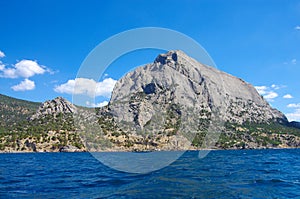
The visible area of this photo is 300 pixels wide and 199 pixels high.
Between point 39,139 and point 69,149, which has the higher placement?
point 39,139

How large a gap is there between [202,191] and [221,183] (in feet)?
16.8

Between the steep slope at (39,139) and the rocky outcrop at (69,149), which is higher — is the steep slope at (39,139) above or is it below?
above

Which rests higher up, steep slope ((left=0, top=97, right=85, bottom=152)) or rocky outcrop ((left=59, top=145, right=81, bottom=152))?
steep slope ((left=0, top=97, right=85, bottom=152))

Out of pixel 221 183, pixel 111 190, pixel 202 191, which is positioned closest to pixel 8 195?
pixel 111 190

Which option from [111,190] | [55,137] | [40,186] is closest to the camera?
[111,190]

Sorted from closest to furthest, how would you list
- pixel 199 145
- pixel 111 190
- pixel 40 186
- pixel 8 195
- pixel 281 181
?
pixel 8 195, pixel 111 190, pixel 40 186, pixel 281 181, pixel 199 145

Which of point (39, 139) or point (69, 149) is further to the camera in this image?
point (39, 139)

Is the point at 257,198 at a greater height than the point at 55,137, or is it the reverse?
the point at 55,137

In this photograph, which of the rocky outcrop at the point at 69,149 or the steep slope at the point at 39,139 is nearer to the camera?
the rocky outcrop at the point at 69,149

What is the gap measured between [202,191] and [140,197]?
6.01 m

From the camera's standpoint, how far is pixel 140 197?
2291 cm

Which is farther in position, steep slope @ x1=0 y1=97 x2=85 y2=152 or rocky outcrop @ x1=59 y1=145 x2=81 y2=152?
steep slope @ x1=0 y1=97 x2=85 y2=152

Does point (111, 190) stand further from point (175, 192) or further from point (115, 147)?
point (115, 147)

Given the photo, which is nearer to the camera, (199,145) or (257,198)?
(257,198)
